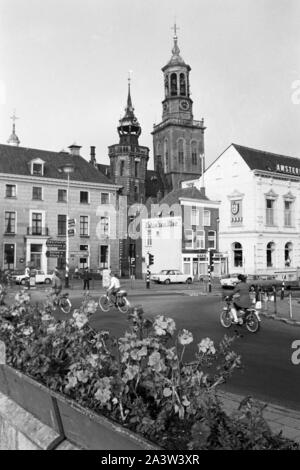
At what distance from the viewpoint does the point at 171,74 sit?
253ft

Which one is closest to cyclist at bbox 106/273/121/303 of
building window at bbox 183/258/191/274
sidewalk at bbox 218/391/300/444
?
sidewalk at bbox 218/391/300/444

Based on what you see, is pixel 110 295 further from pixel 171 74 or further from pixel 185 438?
pixel 171 74

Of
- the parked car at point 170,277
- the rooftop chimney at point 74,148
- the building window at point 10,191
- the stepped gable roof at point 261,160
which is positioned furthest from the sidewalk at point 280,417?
the rooftop chimney at point 74,148

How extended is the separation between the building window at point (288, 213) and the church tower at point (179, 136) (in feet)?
118

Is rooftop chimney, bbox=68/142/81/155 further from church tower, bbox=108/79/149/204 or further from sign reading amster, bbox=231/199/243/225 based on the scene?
sign reading amster, bbox=231/199/243/225

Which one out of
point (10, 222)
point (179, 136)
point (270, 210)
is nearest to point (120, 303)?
point (10, 222)

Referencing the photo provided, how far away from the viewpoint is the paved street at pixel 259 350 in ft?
20.0

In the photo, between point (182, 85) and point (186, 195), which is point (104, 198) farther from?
point (182, 85)

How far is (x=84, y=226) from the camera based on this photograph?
45.0 metres

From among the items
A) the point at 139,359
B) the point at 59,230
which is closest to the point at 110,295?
the point at 139,359

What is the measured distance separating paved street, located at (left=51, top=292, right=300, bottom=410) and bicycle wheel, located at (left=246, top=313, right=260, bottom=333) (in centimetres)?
19

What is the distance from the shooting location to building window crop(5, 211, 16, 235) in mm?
41219

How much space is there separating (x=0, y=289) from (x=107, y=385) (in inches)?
195

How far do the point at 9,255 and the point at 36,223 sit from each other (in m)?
4.25
